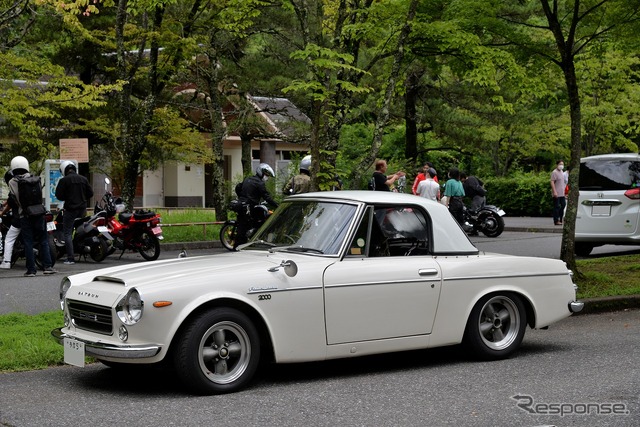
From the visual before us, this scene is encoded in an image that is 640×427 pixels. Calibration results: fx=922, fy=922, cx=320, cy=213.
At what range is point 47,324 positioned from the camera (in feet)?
30.6

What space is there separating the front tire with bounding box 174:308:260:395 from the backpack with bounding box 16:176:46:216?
8.47m

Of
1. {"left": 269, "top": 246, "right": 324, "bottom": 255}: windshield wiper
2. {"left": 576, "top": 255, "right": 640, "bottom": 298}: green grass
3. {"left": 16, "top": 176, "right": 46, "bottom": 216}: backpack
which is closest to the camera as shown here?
{"left": 269, "top": 246, "right": 324, "bottom": 255}: windshield wiper

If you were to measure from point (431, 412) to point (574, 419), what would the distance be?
Result: 0.92m

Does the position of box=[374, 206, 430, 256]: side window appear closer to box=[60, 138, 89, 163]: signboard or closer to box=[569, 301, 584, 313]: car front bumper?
box=[569, 301, 584, 313]: car front bumper

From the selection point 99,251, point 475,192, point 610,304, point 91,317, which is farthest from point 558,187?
point 91,317

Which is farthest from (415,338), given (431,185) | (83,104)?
(431,185)

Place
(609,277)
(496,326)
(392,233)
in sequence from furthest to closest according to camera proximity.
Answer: (609,277) → (496,326) → (392,233)

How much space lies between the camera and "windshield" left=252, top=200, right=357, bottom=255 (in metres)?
7.47

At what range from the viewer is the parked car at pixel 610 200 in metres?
16.1

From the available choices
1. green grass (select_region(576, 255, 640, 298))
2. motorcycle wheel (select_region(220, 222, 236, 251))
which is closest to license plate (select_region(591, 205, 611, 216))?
green grass (select_region(576, 255, 640, 298))

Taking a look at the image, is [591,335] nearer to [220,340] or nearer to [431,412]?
[431,412]

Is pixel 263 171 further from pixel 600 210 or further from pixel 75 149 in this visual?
pixel 75 149

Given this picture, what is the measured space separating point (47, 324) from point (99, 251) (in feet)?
26.2

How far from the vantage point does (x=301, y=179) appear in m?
14.7
